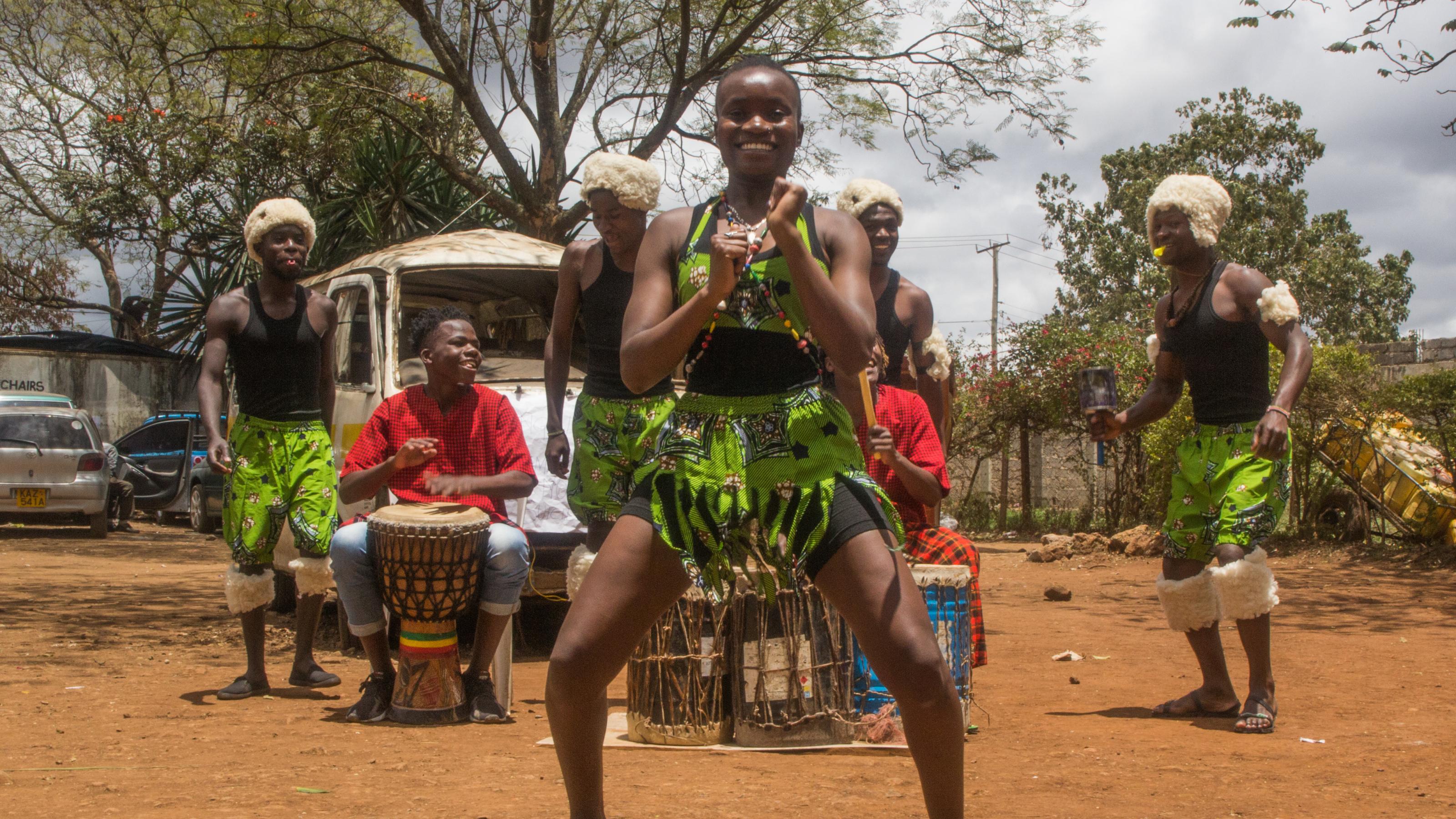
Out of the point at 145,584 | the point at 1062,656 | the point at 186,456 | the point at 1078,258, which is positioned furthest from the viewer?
the point at 1078,258

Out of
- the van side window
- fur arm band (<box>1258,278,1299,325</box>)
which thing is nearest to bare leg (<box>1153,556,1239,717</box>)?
fur arm band (<box>1258,278,1299,325</box>)

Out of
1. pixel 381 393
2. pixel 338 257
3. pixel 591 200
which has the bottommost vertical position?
pixel 381 393

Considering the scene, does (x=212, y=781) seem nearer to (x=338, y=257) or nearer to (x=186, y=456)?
(x=338, y=257)

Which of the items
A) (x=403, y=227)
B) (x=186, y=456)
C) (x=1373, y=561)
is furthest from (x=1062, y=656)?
(x=186, y=456)

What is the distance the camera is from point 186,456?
19.7 m

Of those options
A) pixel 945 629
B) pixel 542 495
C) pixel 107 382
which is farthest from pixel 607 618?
pixel 107 382

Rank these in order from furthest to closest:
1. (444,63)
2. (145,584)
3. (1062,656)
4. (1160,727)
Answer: (444,63) < (145,584) < (1062,656) < (1160,727)

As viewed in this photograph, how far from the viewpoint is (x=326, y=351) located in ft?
19.1

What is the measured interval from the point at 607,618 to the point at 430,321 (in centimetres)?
333

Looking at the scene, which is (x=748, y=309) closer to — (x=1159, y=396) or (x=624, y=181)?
(x=624, y=181)

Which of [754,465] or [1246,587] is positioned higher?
[754,465]

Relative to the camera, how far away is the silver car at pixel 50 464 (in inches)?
635

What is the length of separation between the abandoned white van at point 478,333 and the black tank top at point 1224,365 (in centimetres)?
322

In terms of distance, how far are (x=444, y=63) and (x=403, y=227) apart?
267 cm
